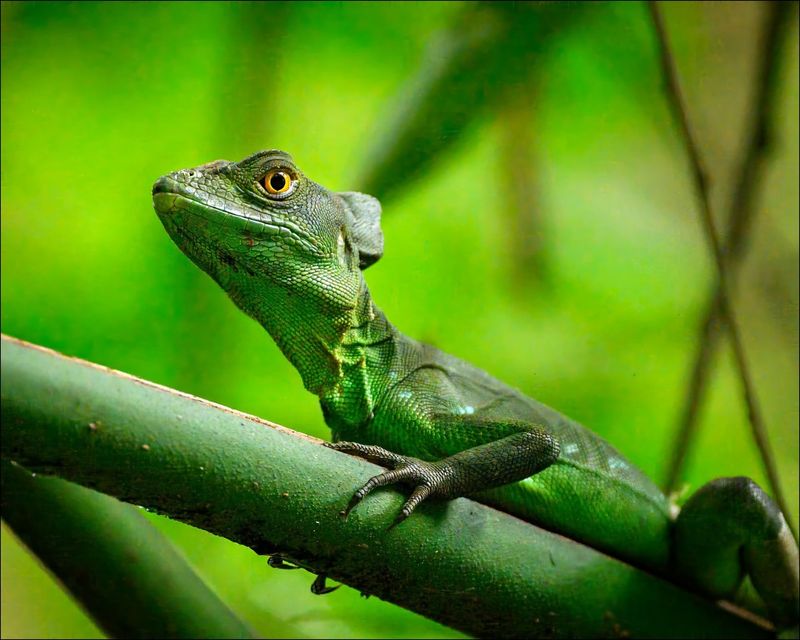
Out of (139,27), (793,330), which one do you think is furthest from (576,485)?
(139,27)

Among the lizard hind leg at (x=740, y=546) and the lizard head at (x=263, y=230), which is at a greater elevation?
the lizard head at (x=263, y=230)

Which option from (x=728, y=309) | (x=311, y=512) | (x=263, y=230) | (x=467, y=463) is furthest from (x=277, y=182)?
(x=728, y=309)

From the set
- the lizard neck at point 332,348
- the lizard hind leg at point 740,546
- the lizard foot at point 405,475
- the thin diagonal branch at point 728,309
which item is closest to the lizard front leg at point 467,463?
the lizard foot at point 405,475

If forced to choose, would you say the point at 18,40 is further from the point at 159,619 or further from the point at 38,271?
the point at 159,619

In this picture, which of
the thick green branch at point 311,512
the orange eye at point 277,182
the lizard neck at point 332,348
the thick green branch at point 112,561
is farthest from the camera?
the lizard neck at point 332,348

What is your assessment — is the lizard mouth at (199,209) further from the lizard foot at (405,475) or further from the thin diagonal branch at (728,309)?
the thin diagonal branch at (728,309)

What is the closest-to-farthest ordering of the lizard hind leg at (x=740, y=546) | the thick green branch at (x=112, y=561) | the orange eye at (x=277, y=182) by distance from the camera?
the thick green branch at (x=112, y=561) → the orange eye at (x=277, y=182) → the lizard hind leg at (x=740, y=546)
